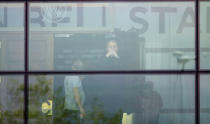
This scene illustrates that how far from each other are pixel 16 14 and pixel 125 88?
2.66 metres

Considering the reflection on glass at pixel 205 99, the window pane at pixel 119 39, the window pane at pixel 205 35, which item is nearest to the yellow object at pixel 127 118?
the window pane at pixel 119 39

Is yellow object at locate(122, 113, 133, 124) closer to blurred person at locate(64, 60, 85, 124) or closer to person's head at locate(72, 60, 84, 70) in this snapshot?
blurred person at locate(64, 60, 85, 124)

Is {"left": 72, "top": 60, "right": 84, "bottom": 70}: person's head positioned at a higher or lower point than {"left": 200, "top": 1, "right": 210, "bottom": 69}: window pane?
lower

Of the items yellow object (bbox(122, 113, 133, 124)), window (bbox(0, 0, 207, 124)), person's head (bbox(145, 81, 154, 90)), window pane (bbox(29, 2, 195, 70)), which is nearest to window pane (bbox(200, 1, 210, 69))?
window (bbox(0, 0, 207, 124))

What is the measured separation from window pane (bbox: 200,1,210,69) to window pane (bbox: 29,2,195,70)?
0.63 feet

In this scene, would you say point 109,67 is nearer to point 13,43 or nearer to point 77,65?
point 77,65

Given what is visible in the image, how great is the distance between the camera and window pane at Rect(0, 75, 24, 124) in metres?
12.8

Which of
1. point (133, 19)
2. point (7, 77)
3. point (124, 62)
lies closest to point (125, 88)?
point (124, 62)

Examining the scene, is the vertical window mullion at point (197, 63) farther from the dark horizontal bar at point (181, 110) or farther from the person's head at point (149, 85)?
the person's head at point (149, 85)

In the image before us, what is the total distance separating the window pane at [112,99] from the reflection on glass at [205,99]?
0.18m

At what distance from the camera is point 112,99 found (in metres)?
12.8

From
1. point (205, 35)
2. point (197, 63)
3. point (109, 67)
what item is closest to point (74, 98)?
point (109, 67)

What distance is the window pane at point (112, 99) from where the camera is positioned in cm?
1281

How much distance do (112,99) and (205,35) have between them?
227cm
